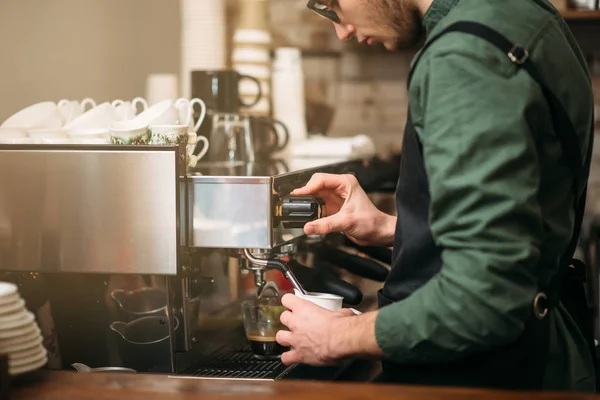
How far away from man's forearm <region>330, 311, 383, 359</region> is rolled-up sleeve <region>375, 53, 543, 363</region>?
0.06 meters

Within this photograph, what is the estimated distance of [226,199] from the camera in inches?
57.2

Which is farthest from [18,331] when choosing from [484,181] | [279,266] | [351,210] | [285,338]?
[351,210]

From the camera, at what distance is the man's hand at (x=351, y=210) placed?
1.62 metres

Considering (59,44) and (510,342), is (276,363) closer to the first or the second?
(510,342)

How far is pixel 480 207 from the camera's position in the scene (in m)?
1.04

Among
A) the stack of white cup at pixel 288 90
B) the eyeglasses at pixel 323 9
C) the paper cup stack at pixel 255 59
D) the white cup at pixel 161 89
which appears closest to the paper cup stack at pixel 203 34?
the paper cup stack at pixel 255 59

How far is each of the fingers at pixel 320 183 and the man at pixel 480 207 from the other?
0.30 meters

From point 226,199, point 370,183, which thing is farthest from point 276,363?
point 370,183

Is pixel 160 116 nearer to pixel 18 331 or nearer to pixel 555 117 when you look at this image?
pixel 18 331

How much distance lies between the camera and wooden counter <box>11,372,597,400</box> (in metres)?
1.04

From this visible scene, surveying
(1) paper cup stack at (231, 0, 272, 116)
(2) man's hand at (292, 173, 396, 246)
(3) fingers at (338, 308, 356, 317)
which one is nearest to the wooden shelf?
(1) paper cup stack at (231, 0, 272, 116)

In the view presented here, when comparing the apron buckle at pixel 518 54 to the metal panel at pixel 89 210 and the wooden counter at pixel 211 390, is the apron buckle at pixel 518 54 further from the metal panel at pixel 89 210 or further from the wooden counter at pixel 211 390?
the metal panel at pixel 89 210

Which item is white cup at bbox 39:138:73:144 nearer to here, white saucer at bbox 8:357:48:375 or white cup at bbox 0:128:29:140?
white cup at bbox 0:128:29:140

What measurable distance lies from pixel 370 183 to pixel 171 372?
113cm
